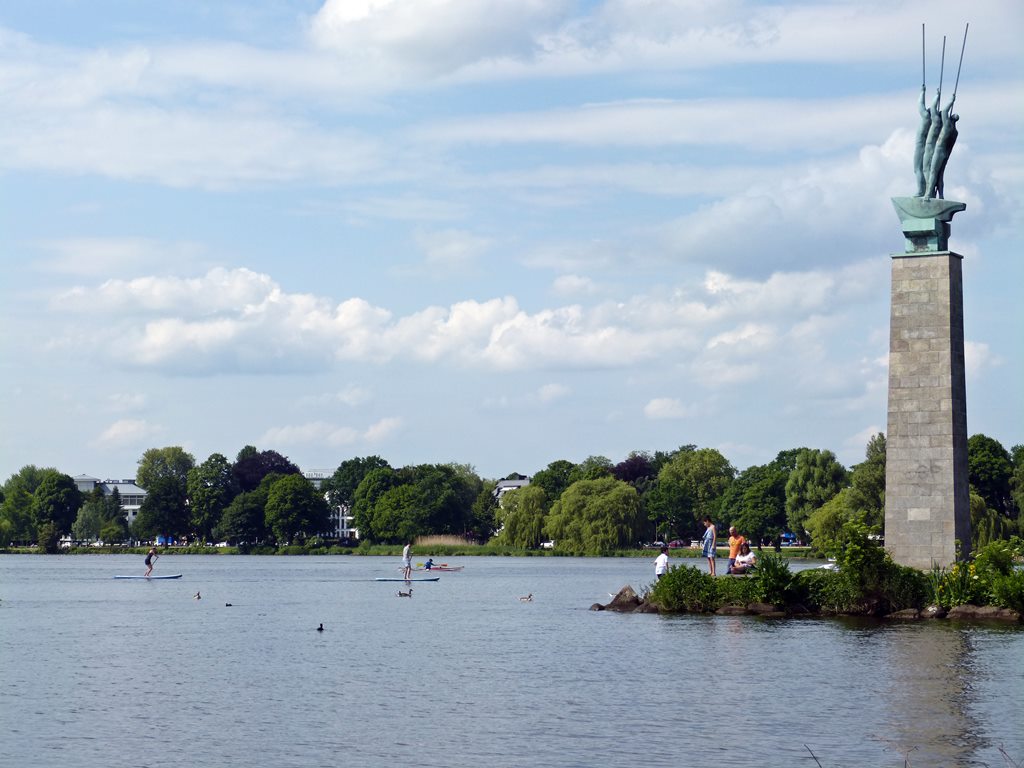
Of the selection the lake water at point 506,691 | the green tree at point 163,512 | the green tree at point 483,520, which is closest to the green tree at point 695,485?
the green tree at point 483,520

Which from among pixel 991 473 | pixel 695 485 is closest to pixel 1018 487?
pixel 991 473

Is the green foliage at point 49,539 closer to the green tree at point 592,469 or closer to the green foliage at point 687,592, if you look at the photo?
the green tree at point 592,469

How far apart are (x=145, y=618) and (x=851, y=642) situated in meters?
28.8

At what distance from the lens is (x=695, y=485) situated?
16375 cm

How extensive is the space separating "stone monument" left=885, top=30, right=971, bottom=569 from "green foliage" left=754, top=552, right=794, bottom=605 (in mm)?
3331

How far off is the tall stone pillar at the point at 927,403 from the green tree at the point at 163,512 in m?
140

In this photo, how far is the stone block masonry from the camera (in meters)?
45.6

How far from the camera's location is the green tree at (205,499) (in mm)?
177250

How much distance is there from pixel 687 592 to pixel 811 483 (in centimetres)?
7632

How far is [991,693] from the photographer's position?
29.4m

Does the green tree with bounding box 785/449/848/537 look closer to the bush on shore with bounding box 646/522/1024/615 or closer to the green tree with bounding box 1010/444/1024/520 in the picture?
the green tree with bounding box 1010/444/1024/520

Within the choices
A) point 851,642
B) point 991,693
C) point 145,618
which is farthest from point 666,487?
point 991,693

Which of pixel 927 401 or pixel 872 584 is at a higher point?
pixel 927 401

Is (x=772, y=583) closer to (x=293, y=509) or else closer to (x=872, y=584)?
(x=872, y=584)
